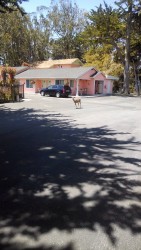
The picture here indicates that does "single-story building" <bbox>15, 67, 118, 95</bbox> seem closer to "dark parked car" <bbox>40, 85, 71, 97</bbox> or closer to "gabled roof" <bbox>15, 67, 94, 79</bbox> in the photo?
"gabled roof" <bbox>15, 67, 94, 79</bbox>

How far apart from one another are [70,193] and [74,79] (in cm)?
3671

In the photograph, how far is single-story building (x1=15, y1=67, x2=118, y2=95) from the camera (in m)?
41.7

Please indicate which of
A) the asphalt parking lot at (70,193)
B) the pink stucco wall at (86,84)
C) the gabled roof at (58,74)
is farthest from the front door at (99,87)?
the asphalt parking lot at (70,193)

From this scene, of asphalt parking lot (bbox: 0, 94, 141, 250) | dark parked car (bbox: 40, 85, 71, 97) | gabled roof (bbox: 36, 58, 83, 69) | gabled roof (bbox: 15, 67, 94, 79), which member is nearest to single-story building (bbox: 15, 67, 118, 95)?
gabled roof (bbox: 15, 67, 94, 79)

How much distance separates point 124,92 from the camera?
46.5m

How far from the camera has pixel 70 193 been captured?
5.50 meters

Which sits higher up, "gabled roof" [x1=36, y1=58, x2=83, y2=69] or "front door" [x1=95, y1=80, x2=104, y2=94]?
"gabled roof" [x1=36, y1=58, x2=83, y2=69]

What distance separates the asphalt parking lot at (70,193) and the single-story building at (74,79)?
31835 mm

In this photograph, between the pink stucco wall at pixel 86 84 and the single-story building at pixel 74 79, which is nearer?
the single-story building at pixel 74 79

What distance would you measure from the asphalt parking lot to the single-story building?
104 ft

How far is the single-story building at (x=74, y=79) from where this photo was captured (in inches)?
1643

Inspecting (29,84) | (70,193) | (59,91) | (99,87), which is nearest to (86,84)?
(99,87)

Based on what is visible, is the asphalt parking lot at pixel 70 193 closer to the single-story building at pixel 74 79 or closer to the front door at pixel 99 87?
the single-story building at pixel 74 79

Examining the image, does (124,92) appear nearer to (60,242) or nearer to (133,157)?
(133,157)
